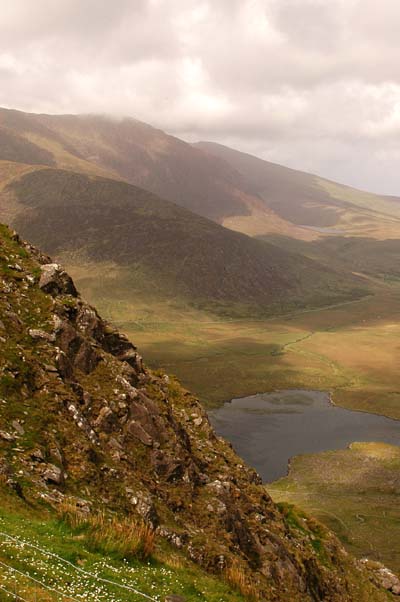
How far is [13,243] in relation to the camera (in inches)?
1219

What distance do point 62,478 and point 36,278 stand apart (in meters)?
14.0

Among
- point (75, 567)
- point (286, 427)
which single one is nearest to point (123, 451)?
point (75, 567)

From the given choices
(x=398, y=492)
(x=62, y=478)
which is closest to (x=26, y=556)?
(x=62, y=478)

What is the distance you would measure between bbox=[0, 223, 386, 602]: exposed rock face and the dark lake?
51327mm

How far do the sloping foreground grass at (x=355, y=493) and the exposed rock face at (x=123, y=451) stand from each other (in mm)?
22539

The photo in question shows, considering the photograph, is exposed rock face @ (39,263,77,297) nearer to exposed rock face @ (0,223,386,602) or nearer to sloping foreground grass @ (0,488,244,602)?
exposed rock face @ (0,223,386,602)

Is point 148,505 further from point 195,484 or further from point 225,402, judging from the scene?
point 225,402

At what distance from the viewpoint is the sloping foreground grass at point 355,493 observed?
54.3 metres

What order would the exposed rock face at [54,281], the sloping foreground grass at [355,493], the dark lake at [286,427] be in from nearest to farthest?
the exposed rock face at [54,281] < the sloping foreground grass at [355,493] < the dark lake at [286,427]

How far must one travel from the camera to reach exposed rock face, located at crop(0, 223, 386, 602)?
2002 centimetres

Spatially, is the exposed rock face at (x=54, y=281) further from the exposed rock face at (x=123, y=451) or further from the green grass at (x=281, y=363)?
the green grass at (x=281, y=363)

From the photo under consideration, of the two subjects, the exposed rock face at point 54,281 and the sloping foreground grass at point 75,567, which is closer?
the sloping foreground grass at point 75,567

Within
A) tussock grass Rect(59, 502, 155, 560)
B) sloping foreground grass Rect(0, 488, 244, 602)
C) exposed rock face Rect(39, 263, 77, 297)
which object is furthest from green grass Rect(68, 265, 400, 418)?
sloping foreground grass Rect(0, 488, 244, 602)

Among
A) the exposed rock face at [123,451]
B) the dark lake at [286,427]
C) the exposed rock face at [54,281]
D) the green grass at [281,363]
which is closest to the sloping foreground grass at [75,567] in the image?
the exposed rock face at [123,451]
